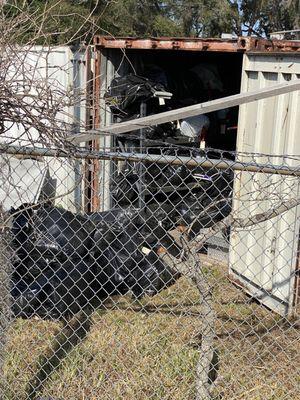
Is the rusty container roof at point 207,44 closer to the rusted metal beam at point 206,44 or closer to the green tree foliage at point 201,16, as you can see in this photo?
the rusted metal beam at point 206,44

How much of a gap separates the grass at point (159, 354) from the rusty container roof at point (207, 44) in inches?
89.6

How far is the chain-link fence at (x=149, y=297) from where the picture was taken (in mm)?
3412

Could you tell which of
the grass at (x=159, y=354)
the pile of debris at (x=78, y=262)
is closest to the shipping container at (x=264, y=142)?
the grass at (x=159, y=354)

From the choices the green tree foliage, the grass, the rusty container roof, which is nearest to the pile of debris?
the grass

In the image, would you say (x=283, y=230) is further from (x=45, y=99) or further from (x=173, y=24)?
(x=173, y=24)

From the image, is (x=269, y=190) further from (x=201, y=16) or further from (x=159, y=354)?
(x=201, y=16)

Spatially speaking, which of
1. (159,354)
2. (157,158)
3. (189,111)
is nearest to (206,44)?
(189,111)

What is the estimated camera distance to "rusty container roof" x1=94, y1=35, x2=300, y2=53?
550cm

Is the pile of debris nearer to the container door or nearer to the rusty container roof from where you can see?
the container door

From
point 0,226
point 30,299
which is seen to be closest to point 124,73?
point 30,299

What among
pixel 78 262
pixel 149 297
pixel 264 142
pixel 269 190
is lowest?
pixel 149 297

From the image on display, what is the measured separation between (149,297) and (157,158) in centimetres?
274

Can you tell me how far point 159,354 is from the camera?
4270mm

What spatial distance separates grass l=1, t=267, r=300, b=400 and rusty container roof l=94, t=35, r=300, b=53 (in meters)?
2.28
